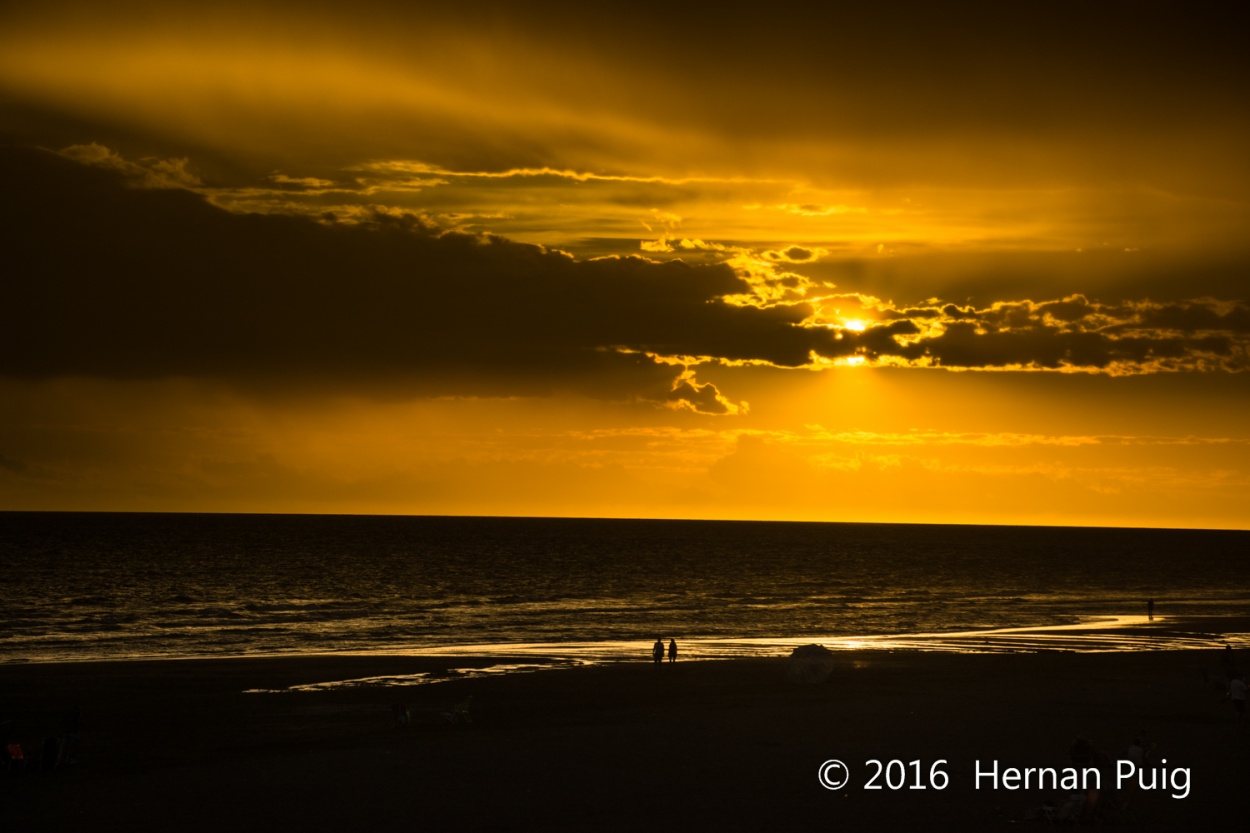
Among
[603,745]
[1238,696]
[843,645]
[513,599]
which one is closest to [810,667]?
[603,745]

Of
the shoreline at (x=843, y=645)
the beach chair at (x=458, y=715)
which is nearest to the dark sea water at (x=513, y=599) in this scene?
the shoreline at (x=843, y=645)

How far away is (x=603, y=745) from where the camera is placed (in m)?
30.7

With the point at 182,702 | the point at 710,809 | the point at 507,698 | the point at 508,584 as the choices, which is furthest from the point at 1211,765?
the point at 508,584

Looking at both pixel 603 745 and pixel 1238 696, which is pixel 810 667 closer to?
pixel 603 745

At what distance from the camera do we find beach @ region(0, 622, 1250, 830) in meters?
24.0

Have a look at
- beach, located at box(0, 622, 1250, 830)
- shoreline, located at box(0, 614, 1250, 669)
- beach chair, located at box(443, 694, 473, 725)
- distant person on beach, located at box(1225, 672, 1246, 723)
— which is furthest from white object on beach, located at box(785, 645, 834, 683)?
distant person on beach, located at box(1225, 672, 1246, 723)

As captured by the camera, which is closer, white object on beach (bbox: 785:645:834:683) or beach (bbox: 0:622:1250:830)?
beach (bbox: 0:622:1250:830)

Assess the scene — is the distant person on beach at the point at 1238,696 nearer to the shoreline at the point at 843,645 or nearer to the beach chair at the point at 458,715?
the shoreline at the point at 843,645

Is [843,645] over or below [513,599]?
below

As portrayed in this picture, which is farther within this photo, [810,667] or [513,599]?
[513,599]

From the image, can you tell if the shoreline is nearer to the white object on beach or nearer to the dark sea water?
the dark sea water

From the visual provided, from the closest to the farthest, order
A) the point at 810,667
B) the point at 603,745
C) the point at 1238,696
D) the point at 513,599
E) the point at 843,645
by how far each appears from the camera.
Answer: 1. the point at 603,745
2. the point at 1238,696
3. the point at 810,667
4. the point at 843,645
5. the point at 513,599

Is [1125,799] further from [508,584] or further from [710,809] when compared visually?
[508,584]

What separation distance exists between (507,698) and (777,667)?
526 inches
